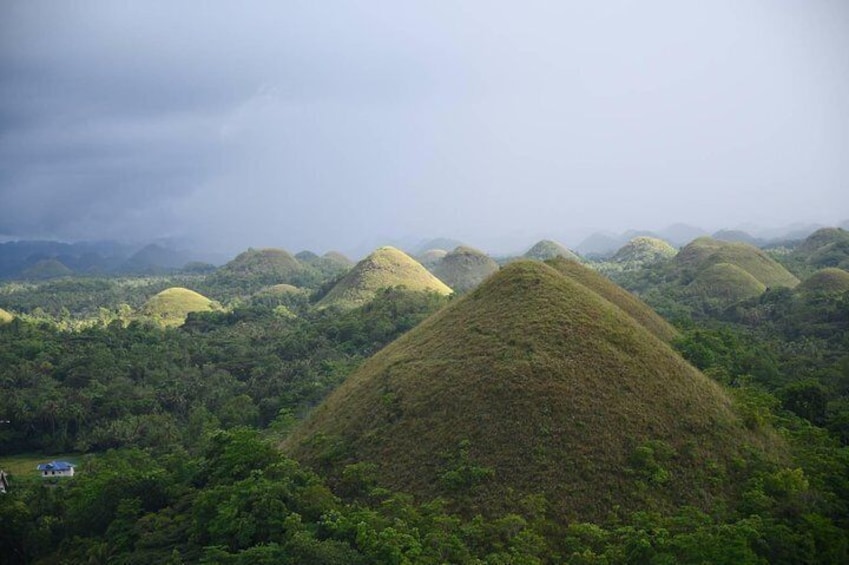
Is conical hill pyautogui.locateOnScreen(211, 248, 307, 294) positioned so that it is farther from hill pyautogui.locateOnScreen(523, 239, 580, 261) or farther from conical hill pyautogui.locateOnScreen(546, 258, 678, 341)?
conical hill pyautogui.locateOnScreen(546, 258, 678, 341)

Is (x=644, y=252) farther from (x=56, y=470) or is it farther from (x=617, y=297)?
→ (x=56, y=470)

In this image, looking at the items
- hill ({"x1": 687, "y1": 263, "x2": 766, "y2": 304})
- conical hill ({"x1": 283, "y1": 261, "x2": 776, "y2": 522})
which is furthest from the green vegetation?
conical hill ({"x1": 283, "y1": 261, "x2": 776, "y2": 522})

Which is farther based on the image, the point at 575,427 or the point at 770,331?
the point at 770,331

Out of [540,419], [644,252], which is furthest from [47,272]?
[540,419]

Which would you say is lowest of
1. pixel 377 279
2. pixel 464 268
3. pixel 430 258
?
pixel 464 268

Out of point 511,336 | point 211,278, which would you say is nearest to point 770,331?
point 511,336

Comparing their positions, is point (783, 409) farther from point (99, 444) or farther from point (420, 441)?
point (99, 444)
